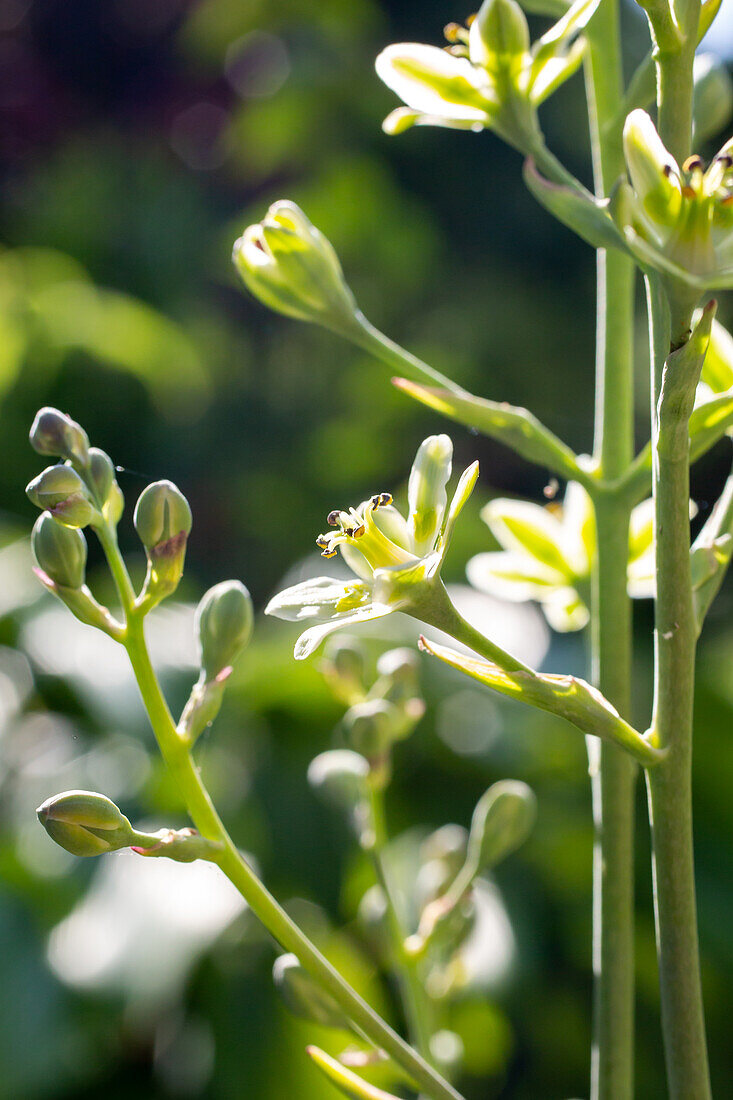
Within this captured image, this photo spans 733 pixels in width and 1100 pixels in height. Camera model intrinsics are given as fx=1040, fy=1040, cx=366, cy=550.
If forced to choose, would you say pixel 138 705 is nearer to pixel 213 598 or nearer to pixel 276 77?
pixel 213 598

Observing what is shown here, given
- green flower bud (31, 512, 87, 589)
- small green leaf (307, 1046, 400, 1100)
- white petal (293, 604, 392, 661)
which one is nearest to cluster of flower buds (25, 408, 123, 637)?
green flower bud (31, 512, 87, 589)

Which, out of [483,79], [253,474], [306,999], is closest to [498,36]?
[483,79]

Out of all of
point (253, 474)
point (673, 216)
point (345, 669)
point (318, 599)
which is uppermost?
point (673, 216)

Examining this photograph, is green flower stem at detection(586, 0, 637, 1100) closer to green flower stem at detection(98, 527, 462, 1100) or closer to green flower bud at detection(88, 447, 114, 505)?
green flower stem at detection(98, 527, 462, 1100)

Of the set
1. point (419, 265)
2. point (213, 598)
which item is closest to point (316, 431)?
point (419, 265)

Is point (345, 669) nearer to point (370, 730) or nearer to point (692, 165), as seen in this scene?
point (370, 730)

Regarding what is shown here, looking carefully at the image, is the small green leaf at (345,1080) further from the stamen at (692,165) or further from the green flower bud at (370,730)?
the stamen at (692,165)

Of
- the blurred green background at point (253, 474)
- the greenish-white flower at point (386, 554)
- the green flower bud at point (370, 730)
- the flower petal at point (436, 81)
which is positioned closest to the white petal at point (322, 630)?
the greenish-white flower at point (386, 554)
